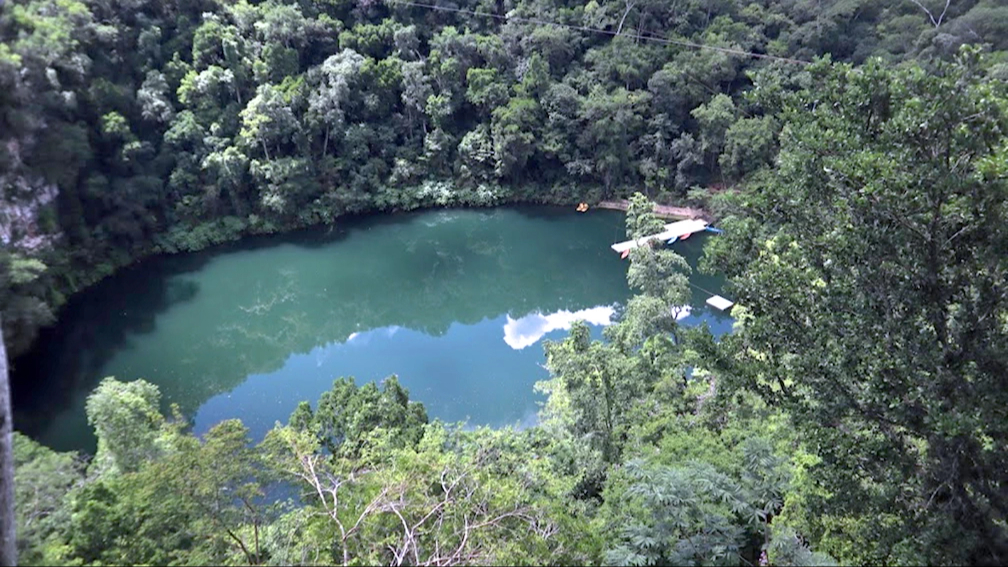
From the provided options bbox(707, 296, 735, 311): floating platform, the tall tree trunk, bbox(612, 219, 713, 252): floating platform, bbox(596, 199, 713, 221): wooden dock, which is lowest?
bbox(596, 199, 713, 221): wooden dock

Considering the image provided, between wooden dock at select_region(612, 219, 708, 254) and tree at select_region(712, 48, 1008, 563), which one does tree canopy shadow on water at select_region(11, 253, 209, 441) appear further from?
tree at select_region(712, 48, 1008, 563)

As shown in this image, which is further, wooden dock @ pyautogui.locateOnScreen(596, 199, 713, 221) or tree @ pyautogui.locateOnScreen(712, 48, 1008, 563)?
wooden dock @ pyautogui.locateOnScreen(596, 199, 713, 221)

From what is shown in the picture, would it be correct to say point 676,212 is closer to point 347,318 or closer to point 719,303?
point 719,303

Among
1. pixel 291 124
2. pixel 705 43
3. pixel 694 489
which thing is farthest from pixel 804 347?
pixel 705 43

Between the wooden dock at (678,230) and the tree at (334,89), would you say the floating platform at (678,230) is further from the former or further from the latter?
the tree at (334,89)

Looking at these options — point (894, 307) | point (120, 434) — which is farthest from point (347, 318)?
point (894, 307)

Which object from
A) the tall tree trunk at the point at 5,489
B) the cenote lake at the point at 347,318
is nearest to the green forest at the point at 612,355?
the tall tree trunk at the point at 5,489

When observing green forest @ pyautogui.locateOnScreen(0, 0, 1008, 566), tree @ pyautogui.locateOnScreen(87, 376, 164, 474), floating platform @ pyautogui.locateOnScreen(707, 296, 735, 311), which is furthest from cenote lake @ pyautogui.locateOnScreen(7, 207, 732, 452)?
tree @ pyautogui.locateOnScreen(87, 376, 164, 474)
